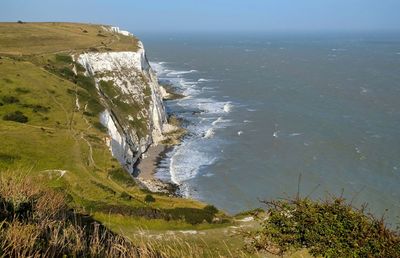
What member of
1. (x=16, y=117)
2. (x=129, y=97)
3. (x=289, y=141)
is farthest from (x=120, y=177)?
(x=129, y=97)

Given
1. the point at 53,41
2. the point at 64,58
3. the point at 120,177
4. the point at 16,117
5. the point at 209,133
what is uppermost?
the point at 53,41

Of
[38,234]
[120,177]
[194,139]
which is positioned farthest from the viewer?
[194,139]

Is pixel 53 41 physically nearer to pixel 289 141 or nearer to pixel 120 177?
pixel 289 141

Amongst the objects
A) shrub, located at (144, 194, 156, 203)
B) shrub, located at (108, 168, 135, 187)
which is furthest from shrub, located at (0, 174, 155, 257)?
shrub, located at (108, 168, 135, 187)

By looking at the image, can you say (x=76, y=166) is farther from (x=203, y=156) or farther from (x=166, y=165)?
(x=203, y=156)

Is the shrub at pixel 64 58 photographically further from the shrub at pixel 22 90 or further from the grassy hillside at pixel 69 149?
the shrub at pixel 22 90
